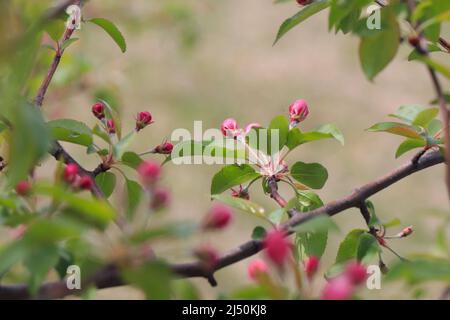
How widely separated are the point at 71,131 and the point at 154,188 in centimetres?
26

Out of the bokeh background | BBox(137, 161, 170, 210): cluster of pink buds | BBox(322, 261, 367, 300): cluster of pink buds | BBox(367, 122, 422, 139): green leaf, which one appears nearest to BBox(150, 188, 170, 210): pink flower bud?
BBox(137, 161, 170, 210): cluster of pink buds

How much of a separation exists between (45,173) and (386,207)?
5.32ft

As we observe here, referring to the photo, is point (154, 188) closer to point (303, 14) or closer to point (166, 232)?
point (166, 232)

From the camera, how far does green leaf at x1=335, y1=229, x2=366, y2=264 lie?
698 mm

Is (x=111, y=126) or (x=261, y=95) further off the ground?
(x=261, y=95)

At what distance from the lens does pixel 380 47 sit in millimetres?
537

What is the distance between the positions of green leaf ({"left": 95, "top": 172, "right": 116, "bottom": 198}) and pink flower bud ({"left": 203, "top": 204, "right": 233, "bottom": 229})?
332 mm

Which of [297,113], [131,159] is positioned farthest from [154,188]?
[297,113]

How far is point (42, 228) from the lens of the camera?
Result: 15.4 inches

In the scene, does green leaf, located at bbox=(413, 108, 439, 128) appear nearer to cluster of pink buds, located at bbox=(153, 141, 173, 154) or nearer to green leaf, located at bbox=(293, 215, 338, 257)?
green leaf, located at bbox=(293, 215, 338, 257)

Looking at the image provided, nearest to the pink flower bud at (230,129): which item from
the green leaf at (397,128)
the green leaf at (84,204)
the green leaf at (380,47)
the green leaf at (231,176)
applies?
the green leaf at (231,176)

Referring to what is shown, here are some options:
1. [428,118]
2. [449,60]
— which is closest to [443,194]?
[449,60]

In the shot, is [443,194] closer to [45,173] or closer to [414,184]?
[414,184]

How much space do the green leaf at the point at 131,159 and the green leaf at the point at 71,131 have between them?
4cm
